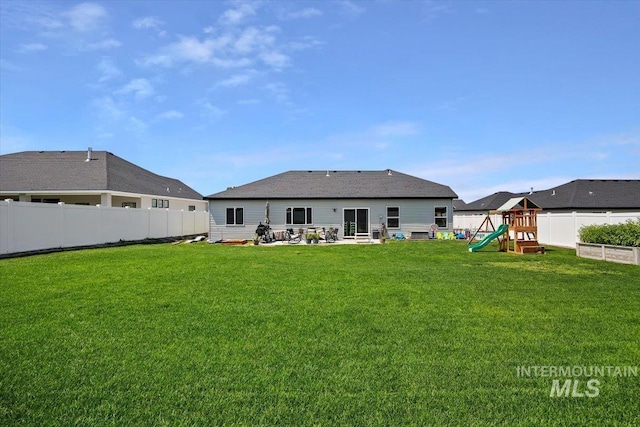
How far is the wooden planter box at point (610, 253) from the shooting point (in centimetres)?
1208

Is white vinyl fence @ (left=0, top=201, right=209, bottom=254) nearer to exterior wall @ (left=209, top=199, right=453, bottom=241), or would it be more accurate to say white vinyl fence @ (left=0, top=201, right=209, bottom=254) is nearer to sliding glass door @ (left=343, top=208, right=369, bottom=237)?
exterior wall @ (left=209, top=199, right=453, bottom=241)

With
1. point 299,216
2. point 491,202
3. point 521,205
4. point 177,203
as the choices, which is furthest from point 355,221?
point 491,202

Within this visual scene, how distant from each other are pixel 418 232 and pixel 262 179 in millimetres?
11263

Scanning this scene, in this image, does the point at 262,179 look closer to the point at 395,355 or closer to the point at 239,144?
the point at 239,144

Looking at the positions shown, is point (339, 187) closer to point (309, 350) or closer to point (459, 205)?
point (309, 350)

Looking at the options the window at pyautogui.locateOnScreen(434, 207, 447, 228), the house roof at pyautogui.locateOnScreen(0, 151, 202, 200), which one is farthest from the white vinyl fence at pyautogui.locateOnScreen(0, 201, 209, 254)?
the window at pyautogui.locateOnScreen(434, 207, 447, 228)

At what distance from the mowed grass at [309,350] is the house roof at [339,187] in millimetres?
16496

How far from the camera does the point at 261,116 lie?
18.1 meters

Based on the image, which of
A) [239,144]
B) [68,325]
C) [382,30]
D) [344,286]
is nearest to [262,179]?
[239,144]

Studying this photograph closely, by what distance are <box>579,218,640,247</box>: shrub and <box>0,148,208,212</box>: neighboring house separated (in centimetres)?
2545

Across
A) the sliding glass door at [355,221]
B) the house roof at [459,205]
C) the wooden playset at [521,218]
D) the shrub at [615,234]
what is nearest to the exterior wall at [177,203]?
the sliding glass door at [355,221]

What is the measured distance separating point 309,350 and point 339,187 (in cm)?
2253

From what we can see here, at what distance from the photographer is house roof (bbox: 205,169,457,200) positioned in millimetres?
25047

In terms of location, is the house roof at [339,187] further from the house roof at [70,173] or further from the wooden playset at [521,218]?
the house roof at [70,173]
